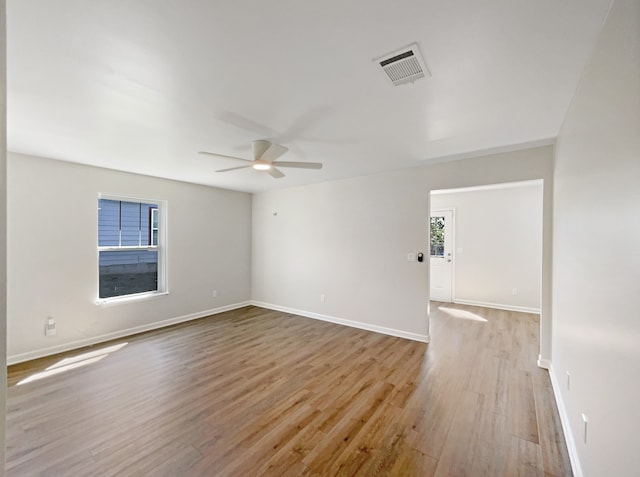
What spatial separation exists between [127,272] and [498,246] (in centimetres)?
Result: 689

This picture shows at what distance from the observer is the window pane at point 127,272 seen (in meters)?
4.01

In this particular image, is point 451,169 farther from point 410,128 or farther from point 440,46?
point 440,46

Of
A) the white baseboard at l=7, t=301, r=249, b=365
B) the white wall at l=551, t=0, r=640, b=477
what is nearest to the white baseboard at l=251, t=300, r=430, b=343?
the white baseboard at l=7, t=301, r=249, b=365

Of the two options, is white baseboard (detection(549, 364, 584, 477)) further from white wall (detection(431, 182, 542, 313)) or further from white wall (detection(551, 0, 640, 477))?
white wall (detection(431, 182, 542, 313))

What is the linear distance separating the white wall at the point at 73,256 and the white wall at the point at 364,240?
1.52 m

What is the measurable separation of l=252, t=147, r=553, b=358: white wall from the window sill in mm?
2007

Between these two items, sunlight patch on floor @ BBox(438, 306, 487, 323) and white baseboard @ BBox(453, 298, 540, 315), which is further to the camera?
white baseboard @ BBox(453, 298, 540, 315)

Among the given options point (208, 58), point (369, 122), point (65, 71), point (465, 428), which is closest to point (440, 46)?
point (369, 122)

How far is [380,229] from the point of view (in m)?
4.24

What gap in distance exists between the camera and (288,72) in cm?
170

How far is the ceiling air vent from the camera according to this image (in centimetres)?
152

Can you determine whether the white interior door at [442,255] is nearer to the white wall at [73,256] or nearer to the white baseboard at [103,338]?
the white baseboard at [103,338]

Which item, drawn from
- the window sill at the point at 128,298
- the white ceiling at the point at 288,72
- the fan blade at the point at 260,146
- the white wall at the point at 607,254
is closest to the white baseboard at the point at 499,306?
the white ceiling at the point at 288,72

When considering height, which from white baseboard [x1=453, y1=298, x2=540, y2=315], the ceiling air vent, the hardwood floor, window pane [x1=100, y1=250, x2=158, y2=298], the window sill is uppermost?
the ceiling air vent
